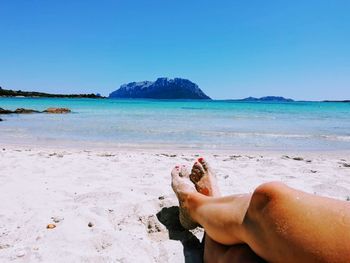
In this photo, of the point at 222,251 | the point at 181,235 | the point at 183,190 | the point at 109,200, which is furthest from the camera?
the point at 109,200

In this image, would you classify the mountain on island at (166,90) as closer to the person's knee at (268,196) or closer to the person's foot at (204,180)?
the person's foot at (204,180)

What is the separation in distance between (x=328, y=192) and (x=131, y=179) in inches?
80.3

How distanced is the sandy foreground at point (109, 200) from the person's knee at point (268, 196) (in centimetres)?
92

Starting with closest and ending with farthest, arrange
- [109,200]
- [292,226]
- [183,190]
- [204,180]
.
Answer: [292,226]
[183,190]
[204,180]
[109,200]

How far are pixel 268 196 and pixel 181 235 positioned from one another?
4.02ft

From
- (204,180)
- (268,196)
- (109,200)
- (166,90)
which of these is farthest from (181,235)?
(166,90)

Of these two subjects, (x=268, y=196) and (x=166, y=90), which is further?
(x=166, y=90)

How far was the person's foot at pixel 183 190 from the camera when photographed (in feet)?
7.88

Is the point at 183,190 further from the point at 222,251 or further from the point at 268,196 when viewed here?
the point at 268,196

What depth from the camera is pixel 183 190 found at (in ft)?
8.50

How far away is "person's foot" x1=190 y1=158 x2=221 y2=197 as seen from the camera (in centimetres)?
276

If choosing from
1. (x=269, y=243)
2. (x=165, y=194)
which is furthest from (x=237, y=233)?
(x=165, y=194)

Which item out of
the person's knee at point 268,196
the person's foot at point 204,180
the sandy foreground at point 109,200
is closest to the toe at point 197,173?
the person's foot at point 204,180

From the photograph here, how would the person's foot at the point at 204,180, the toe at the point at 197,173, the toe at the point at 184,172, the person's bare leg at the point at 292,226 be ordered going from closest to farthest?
the person's bare leg at the point at 292,226, the person's foot at the point at 204,180, the toe at the point at 197,173, the toe at the point at 184,172
